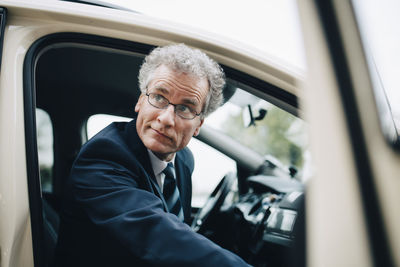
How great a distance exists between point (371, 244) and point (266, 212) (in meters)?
1.19

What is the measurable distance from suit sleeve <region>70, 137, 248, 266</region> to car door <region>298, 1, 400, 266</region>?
1.42 feet

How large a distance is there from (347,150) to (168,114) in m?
0.98

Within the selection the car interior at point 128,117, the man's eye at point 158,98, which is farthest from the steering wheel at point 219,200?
the man's eye at point 158,98

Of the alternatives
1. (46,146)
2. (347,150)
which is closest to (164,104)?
(347,150)

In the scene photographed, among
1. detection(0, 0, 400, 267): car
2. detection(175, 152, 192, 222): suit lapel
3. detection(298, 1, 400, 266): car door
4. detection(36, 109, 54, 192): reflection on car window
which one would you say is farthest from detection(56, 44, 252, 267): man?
detection(36, 109, 54, 192): reflection on car window

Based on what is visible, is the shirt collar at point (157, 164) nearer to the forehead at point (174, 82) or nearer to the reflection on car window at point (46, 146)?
the forehead at point (174, 82)

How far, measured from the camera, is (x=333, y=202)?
21.2 inches

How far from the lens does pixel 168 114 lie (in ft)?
4.67

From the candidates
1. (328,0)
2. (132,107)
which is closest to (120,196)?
(328,0)

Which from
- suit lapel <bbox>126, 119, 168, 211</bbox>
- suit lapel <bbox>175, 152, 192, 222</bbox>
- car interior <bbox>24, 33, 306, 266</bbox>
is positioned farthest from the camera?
suit lapel <bbox>175, 152, 192, 222</bbox>

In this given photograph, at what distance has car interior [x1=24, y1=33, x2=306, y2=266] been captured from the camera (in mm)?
1168

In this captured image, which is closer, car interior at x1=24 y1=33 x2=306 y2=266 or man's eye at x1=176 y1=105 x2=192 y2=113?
car interior at x1=24 y1=33 x2=306 y2=266

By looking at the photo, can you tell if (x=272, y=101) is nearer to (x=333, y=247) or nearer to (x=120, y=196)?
(x=120, y=196)

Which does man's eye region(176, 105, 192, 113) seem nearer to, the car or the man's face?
the man's face
